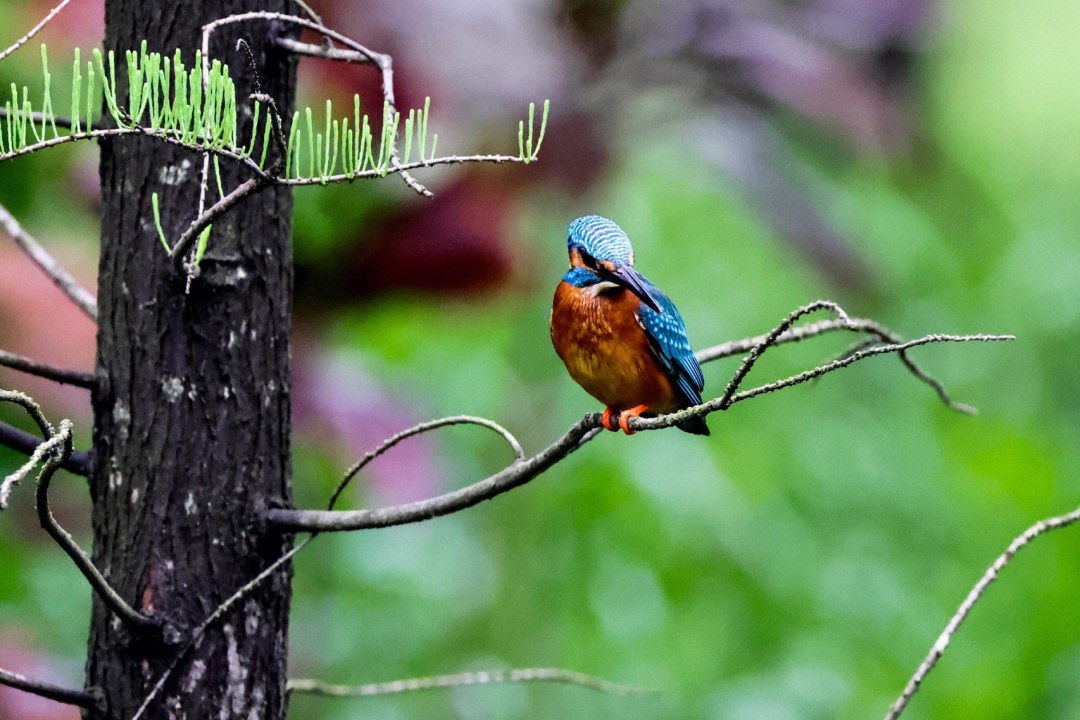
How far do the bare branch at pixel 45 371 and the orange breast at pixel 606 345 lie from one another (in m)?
0.52

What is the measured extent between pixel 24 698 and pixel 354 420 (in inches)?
29.1

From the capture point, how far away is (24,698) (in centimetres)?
192

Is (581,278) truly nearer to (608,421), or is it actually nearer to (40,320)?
(608,421)

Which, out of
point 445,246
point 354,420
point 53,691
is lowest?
point 53,691

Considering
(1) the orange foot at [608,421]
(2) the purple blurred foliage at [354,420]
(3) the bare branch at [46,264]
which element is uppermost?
(2) the purple blurred foliage at [354,420]

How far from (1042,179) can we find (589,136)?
376 cm

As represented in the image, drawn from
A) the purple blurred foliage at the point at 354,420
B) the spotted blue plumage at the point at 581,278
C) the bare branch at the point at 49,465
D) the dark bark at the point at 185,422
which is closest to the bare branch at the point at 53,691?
the dark bark at the point at 185,422

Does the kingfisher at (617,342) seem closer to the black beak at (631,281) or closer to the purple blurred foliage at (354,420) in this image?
the black beak at (631,281)

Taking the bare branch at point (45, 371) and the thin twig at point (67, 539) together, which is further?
the bare branch at point (45, 371)

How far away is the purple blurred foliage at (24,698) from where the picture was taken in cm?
188

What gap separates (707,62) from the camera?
8.20ft

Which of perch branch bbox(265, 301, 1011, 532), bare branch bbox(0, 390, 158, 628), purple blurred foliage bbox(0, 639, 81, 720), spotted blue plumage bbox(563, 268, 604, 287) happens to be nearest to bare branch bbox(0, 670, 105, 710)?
bare branch bbox(0, 390, 158, 628)

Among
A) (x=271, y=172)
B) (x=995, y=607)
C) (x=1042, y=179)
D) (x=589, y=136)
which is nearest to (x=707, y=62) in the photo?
(x=589, y=136)

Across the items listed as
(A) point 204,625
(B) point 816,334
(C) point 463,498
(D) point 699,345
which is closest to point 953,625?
(B) point 816,334
